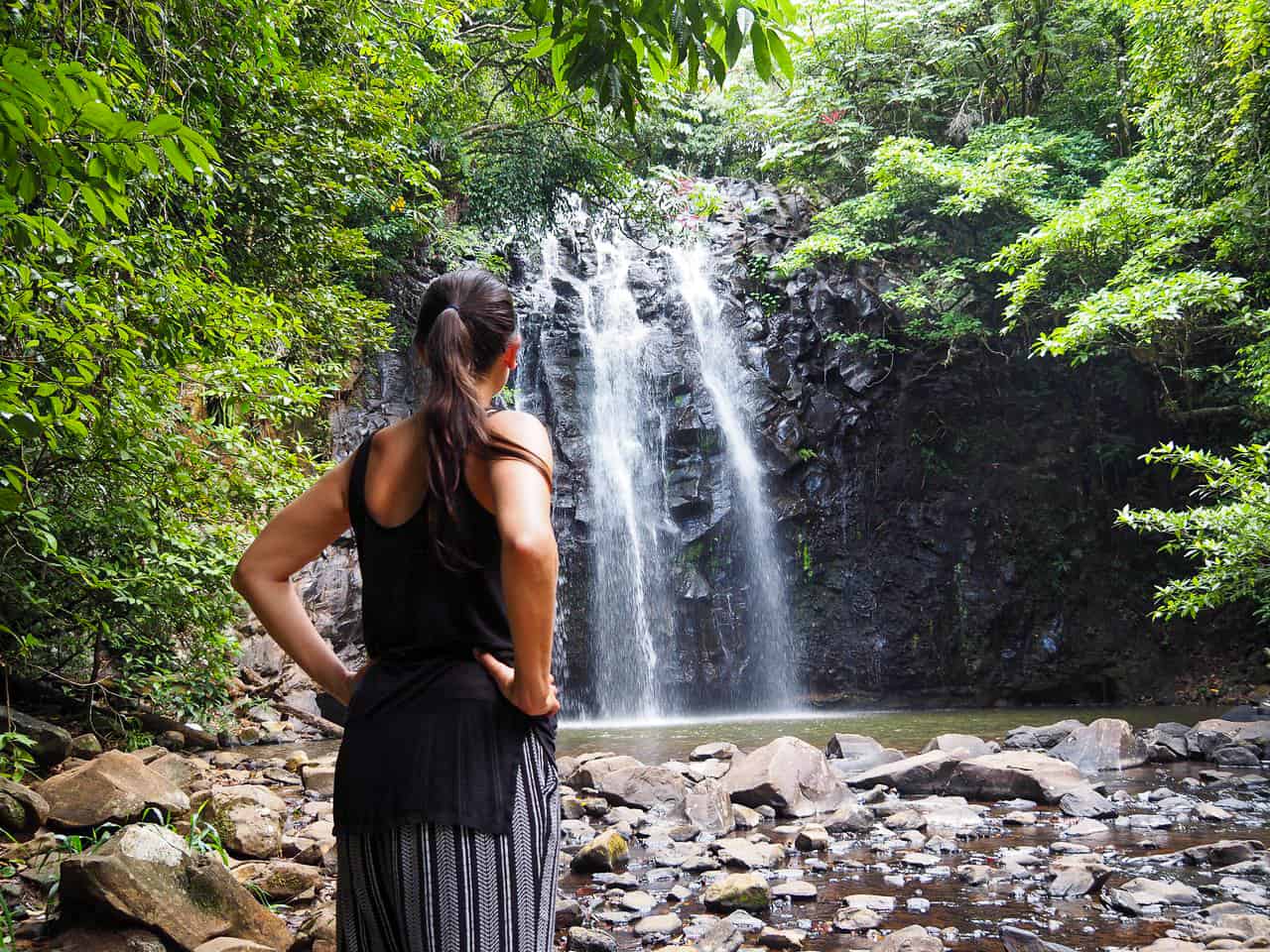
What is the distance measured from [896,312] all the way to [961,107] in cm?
355

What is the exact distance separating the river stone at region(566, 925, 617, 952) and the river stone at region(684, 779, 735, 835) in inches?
76.4

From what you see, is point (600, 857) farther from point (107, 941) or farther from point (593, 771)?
point (107, 941)

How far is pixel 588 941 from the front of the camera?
3490mm

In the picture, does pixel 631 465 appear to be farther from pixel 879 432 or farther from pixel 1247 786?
pixel 1247 786

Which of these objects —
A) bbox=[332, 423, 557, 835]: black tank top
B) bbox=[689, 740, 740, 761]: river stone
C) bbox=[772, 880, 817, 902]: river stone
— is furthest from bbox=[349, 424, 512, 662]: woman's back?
bbox=[689, 740, 740, 761]: river stone

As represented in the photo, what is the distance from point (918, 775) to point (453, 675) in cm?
609

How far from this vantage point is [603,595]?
13.9m

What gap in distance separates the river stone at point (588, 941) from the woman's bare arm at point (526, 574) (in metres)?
2.52

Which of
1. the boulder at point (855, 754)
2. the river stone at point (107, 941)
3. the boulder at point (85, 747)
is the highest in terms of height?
the boulder at point (85, 747)

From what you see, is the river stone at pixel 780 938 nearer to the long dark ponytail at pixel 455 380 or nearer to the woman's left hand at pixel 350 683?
the woman's left hand at pixel 350 683

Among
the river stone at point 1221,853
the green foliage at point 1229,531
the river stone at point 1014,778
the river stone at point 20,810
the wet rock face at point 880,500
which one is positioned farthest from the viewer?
the wet rock face at point 880,500

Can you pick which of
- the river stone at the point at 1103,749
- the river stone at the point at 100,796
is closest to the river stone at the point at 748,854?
the river stone at the point at 100,796

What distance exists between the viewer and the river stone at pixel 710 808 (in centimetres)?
547

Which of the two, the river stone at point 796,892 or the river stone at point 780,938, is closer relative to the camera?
the river stone at point 780,938
